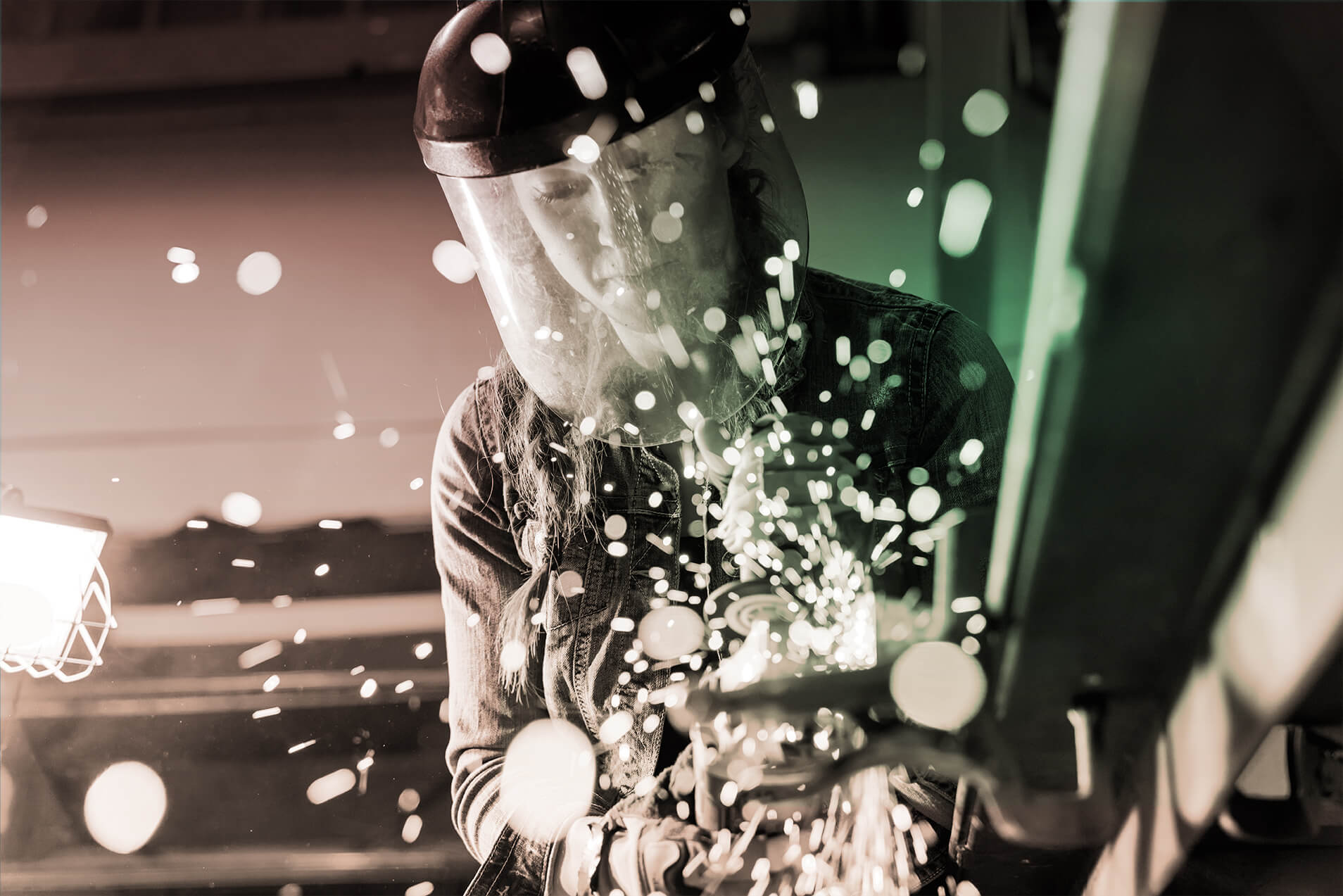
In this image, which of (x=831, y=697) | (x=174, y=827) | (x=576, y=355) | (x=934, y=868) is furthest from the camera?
(x=174, y=827)

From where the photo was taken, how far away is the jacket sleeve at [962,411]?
2.05 ft

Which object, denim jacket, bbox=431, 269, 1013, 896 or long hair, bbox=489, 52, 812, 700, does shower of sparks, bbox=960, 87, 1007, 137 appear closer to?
denim jacket, bbox=431, 269, 1013, 896

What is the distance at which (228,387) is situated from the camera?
0.85 m

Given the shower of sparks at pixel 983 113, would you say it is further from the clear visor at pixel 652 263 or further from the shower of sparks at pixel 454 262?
the shower of sparks at pixel 454 262

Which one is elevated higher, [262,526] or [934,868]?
[262,526]

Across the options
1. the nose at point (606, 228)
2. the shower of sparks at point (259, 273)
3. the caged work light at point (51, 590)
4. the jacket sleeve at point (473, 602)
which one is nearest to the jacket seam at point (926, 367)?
the nose at point (606, 228)

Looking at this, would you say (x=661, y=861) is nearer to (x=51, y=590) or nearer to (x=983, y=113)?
(x=983, y=113)

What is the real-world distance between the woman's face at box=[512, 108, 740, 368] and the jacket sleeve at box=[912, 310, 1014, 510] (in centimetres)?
20

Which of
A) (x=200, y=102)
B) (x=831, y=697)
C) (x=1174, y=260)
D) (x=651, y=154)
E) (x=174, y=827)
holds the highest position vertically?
(x=200, y=102)

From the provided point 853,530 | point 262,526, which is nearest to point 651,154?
point 853,530

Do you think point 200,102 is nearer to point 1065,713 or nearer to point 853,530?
point 853,530

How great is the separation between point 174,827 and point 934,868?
82cm

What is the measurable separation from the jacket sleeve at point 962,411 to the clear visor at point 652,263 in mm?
138

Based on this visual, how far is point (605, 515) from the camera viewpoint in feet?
2.52
